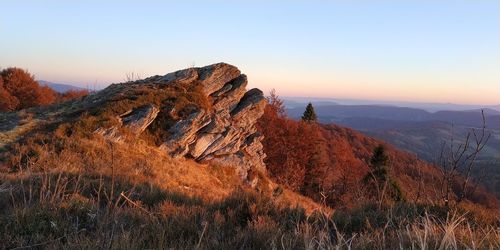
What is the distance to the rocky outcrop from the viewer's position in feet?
65.0

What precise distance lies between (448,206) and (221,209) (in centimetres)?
349

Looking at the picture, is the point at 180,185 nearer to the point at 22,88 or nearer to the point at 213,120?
the point at 213,120

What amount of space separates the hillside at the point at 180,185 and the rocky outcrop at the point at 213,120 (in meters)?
0.07

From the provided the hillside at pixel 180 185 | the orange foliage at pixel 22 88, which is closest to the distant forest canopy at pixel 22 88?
the orange foliage at pixel 22 88

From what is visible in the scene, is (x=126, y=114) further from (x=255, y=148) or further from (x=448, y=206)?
(x=448, y=206)

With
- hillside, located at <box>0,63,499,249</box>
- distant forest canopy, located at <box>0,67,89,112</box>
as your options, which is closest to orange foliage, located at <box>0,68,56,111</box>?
distant forest canopy, located at <box>0,67,89,112</box>

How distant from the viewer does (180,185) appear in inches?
574

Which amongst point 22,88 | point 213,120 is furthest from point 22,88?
point 213,120

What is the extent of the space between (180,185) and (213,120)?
7.95 meters

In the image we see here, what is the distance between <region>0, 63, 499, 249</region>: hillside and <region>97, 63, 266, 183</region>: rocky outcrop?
7 centimetres

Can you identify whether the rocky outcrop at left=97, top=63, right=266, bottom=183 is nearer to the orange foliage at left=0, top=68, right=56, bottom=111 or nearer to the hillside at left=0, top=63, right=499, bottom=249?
the hillside at left=0, top=63, right=499, bottom=249

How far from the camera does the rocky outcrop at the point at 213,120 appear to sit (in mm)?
19812

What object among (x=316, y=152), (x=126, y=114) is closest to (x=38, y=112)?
→ (x=126, y=114)

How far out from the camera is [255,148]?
1050 inches
